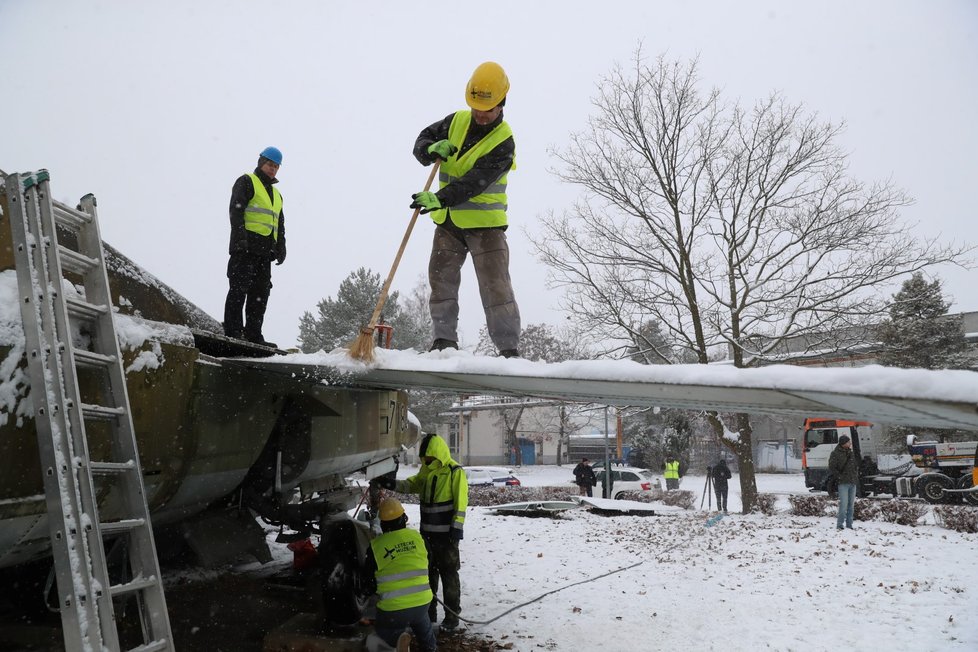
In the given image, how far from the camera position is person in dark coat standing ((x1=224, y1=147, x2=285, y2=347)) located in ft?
16.2

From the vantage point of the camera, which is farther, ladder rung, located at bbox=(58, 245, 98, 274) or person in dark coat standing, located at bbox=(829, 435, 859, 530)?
person in dark coat standing, located at bbox=(829, 435, 859, 530)

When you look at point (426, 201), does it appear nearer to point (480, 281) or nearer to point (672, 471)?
point (480, 281)

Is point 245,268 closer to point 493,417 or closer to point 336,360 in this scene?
point 336,360

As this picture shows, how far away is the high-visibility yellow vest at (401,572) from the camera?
426cm

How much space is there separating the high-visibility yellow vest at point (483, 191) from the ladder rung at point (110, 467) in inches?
95.9

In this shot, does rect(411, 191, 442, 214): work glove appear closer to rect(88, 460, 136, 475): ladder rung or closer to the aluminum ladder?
the aluminum ladder

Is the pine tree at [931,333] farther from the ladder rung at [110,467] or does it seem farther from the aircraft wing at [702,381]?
the ladder rung at [110,467]

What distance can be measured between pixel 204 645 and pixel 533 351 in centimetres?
3619

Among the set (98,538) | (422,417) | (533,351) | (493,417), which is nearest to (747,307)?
(98,538)

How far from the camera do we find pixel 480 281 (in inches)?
171

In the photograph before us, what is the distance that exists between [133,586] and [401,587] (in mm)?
2029

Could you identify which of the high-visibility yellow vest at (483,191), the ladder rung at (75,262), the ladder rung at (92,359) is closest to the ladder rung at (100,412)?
the ladder rung at (92,359)

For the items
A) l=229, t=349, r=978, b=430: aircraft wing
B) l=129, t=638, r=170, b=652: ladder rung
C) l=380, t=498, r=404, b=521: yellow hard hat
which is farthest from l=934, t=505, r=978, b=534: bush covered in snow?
l=129, t=638, r=170, b=652: ladder rung

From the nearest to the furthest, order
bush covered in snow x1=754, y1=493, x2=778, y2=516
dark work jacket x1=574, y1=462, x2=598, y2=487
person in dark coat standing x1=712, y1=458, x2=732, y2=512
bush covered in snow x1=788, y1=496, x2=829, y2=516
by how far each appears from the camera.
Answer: bush covered in snow x1=788, y1=496, x2=829, y2=516 → bush covered in snow x1=754, y1=493, x2=778, y2=516 → person in dark coat standing x1=712, y1=458, x2=732, y2=512 → dark work jacket x1=574, y1=462, x2=598, y2=487
